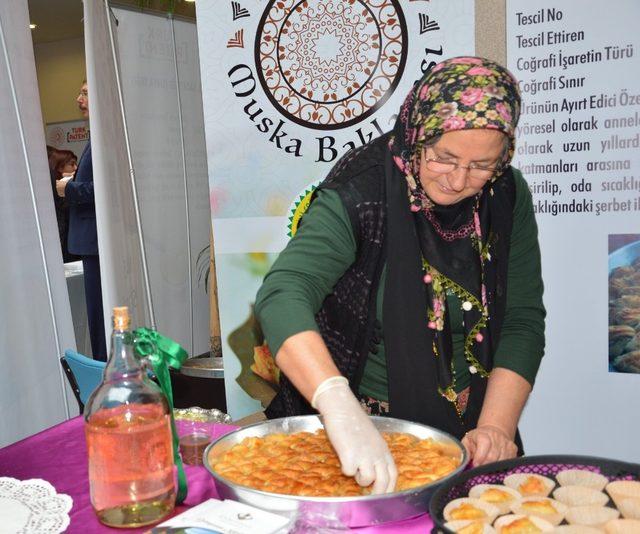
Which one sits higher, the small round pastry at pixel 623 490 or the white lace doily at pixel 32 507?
the small round pastry at pixel 623 490

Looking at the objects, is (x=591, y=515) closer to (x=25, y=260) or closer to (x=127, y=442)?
(x=127, y=442)

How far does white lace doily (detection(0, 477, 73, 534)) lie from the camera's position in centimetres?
98

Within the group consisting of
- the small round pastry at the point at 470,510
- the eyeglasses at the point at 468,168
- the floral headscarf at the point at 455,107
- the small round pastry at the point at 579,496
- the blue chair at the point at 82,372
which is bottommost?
the blue chair at the point at 82,372

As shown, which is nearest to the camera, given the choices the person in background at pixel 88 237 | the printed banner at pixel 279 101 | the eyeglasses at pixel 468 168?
the eyeglasses at pixel 468 168

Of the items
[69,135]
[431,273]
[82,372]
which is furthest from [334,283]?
[69,135]

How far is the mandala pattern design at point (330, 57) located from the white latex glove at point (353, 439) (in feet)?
5.62

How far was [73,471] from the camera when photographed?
4.00 ft

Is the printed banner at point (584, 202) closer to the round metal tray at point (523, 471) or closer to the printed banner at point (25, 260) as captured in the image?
the round metal tray at point (523, 471)

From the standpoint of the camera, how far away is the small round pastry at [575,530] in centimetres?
79

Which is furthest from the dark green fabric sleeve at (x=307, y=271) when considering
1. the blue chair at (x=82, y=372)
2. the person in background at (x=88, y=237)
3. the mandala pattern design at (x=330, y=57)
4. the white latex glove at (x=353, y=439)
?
the person in background at (x=88, y=237)

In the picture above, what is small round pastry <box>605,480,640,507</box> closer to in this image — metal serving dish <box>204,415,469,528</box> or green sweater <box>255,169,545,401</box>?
metal serving dish <box>204,415,469,528</box>

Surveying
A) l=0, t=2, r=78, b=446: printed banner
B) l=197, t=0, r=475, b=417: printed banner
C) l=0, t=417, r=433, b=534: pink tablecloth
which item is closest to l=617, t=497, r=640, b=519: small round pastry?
l=0, t=417, r=433, b=534: pink tablecloth

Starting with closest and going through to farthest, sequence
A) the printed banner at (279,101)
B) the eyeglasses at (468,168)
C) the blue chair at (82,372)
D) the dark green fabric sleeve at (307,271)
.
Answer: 1. the dark green fabric sleeve at (307,271)
2. the eyeglasses at (468,168)
3. the blue chair at (82,372)
4. the printed banner at (279,101)

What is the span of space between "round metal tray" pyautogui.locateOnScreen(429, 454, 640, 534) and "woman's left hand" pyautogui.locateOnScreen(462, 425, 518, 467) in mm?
276
